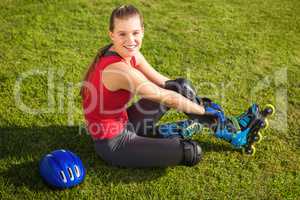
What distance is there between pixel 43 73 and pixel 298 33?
4.44 meters

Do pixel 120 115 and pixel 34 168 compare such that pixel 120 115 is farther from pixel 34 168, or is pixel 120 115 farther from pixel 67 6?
pixel 67 6

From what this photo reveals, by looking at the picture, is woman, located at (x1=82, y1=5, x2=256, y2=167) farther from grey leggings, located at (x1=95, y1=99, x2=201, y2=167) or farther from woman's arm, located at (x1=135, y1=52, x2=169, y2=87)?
woman's arm, located at (x1=135, y1=52, x2=169, y2=87)

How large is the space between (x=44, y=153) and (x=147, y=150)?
47.8 inches

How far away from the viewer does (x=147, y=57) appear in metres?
6.93

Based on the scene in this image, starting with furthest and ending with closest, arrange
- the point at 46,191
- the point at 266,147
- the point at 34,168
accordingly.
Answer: the point at 266,147
the point at 34,168
the point at 46,191

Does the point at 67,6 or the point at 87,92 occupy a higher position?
the point at 67,6

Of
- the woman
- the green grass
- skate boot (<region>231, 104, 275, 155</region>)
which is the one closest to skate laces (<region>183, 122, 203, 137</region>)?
the green grass

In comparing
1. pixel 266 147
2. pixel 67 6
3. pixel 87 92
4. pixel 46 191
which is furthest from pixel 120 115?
pixel 67 6

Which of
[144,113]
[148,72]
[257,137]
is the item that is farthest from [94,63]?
[257,137]

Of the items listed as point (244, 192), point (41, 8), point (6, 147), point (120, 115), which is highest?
point (41, 8)

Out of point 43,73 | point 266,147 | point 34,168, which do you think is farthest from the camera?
point 43,73

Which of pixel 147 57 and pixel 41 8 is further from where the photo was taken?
pixel 41 8

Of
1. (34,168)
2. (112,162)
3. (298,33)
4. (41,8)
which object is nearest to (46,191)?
(34,168)

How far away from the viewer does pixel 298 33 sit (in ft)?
25.9
